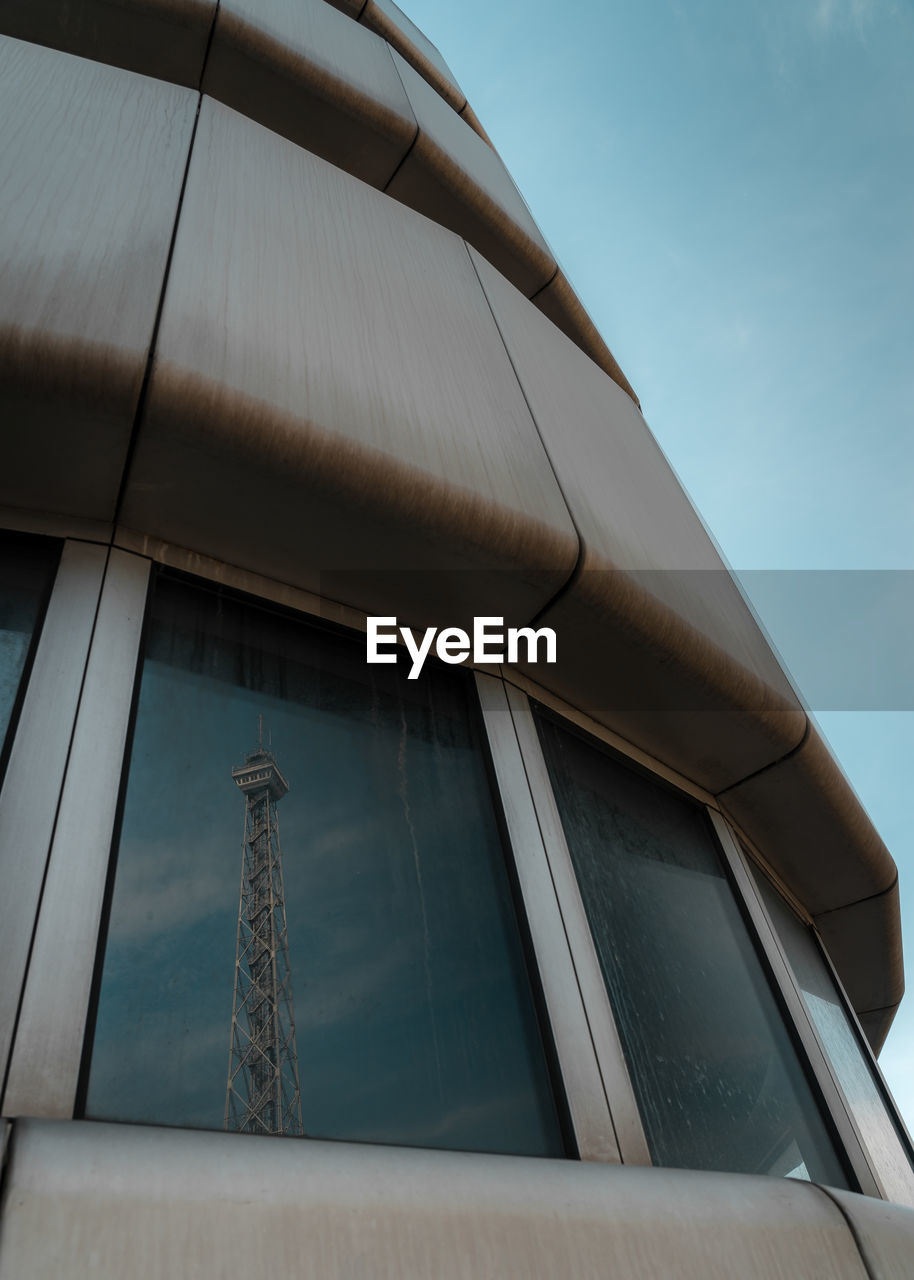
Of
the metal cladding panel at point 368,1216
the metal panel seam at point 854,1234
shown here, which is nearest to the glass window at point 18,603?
the metal cladding panel at point 368,1216

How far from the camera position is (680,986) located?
352cm

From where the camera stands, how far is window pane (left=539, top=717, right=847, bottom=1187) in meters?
3.12

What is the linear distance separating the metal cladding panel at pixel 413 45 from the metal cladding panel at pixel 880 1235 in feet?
38.1

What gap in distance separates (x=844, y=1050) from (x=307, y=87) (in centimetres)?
745

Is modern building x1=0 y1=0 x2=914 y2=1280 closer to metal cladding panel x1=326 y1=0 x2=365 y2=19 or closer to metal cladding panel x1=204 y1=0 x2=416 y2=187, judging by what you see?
metal cladding panel x1=204 y1=0 x2=416 y2=187

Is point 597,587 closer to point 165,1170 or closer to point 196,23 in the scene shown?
point 165,1170

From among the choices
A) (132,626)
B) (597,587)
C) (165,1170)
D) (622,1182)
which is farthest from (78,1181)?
(597,587)

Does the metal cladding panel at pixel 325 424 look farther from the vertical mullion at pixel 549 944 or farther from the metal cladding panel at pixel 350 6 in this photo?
the metal cladding panel at pixel 350 6

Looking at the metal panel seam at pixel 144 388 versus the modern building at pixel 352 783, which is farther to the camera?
the metal panel seam at pixel 144 388

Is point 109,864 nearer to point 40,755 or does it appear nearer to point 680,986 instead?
point 40,755

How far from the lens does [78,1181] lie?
1618 millimetres

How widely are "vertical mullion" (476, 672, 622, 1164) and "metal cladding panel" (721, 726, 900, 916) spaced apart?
189 cm
